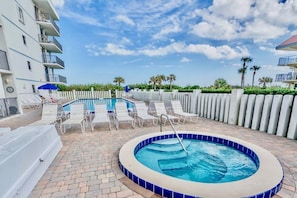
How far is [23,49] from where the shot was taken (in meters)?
10.7

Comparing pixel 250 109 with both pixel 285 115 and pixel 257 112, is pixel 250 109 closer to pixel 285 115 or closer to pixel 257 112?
pixel 257 112

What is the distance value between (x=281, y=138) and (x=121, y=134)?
464cm

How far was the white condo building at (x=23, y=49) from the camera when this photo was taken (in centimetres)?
714

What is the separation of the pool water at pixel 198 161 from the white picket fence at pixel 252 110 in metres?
1.81

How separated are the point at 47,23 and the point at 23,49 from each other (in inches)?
204

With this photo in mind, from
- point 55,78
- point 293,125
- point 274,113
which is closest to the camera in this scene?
point 293,125

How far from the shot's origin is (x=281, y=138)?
3893mm

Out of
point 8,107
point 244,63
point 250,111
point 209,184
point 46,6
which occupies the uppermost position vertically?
point 46,6

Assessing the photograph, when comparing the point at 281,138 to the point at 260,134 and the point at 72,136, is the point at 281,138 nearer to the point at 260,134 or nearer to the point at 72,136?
the point at 260,134

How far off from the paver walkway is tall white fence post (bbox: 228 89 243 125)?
3.30 ft

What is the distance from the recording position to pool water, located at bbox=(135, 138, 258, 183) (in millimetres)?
2756

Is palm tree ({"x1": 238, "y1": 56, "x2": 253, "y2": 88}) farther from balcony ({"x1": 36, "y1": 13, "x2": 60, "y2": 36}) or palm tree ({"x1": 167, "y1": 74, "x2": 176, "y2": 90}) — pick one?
balcony ({"x1": 36, "y1": 13, "x2": 60, "y2": 36})

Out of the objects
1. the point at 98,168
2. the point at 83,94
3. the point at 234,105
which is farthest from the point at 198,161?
the point at 83,94

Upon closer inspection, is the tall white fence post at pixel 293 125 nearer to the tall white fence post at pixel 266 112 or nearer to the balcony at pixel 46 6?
the tall white fence post at pixel 266 112
